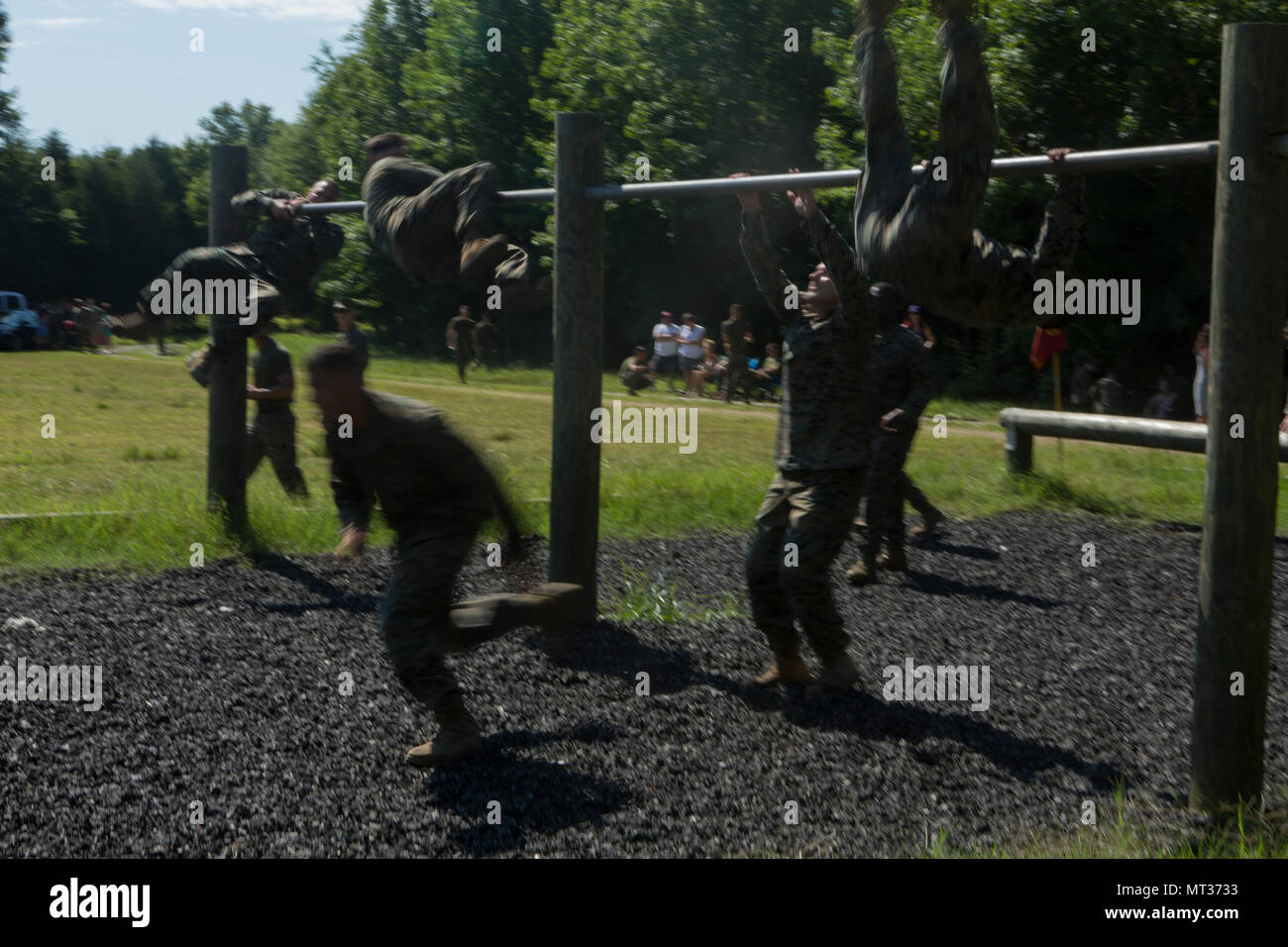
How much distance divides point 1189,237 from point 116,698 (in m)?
22.5

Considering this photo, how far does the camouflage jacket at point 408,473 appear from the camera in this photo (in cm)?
496

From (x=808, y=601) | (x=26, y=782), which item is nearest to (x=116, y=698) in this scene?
(x=26, y=782)

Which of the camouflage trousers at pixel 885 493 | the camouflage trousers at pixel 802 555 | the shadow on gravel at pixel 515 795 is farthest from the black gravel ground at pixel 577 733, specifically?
the camouflage trousers at pixel 885 493

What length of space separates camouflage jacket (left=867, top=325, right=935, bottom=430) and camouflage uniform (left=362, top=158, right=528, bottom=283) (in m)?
2.57

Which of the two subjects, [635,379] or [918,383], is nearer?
[918,383]

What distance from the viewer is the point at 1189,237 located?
24250mm

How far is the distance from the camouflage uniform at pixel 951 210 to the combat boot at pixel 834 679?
1583 mm

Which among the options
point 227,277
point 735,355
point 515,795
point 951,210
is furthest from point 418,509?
point 735,355

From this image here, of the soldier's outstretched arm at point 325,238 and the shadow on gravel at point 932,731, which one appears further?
the soldier's outstretched arm at point 325,238

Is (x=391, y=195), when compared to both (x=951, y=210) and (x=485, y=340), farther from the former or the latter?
(x=485, y=340)

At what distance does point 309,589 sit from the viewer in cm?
780

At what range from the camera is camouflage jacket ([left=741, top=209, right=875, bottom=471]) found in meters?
5.64

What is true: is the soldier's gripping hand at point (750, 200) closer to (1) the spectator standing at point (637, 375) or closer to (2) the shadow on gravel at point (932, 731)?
(2) the shadow on gravel at point (932, 731)

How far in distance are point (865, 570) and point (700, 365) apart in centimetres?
2016
